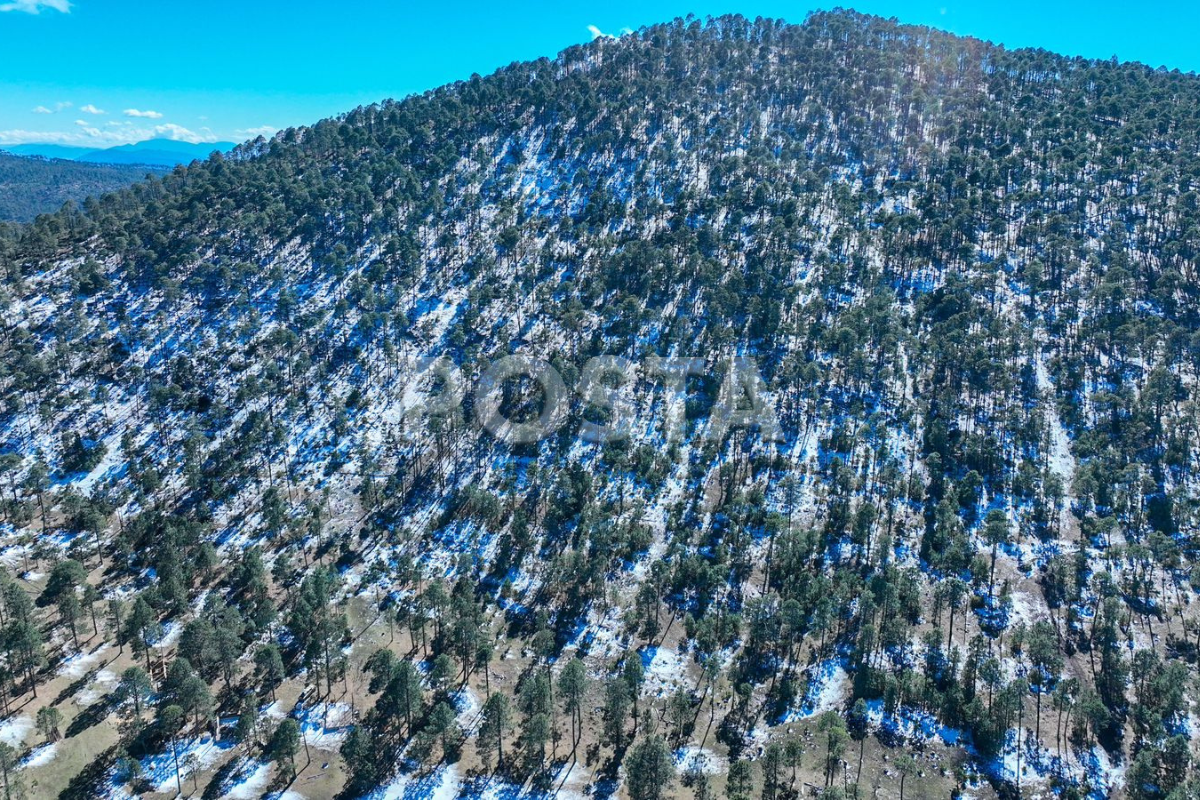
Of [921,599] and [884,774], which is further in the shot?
[921,599]

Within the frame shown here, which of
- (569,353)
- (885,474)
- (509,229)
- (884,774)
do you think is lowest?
(884,774)

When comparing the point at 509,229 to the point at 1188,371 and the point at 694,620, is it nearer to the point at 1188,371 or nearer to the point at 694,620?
the point at 694,620

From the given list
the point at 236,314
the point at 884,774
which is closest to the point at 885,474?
the point at 884,774

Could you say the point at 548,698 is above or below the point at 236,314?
below

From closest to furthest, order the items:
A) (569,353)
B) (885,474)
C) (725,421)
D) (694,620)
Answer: (694,620), (885,474), (725,421), (569,353)

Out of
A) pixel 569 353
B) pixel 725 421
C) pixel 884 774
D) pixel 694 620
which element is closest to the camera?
pixel 884 774

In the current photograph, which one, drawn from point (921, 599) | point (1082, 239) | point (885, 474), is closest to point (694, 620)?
point (921, 599)

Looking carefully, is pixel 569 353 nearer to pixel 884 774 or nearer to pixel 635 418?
pixel 635 418
